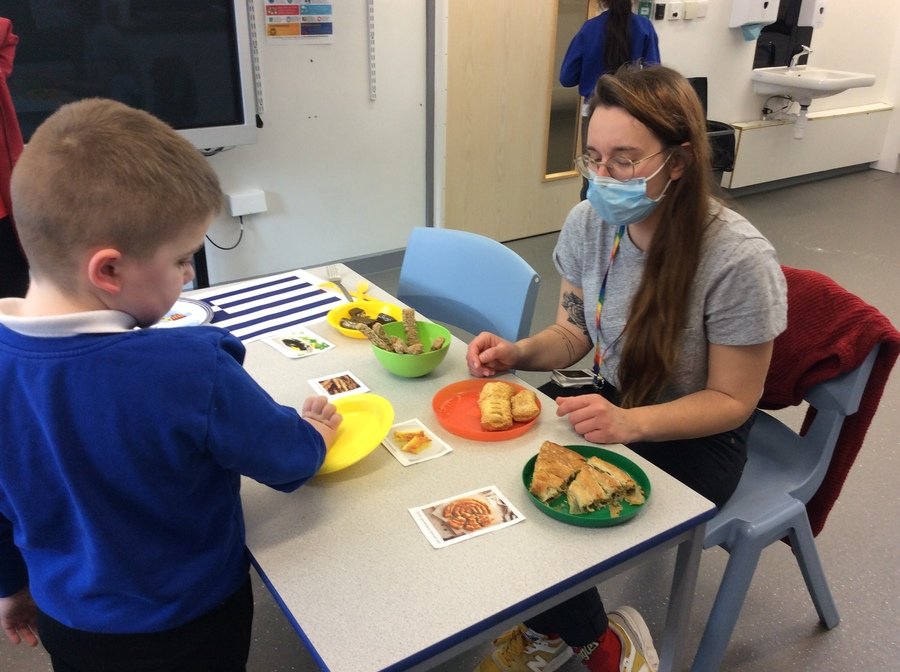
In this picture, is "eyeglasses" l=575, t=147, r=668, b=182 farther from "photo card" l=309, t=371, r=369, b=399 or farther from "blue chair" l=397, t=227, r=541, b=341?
"photo card" l=309, t=371, r=369, b=399

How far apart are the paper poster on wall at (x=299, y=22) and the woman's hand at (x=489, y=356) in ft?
7.56

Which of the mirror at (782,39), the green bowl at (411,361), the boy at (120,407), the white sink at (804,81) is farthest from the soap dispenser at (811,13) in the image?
the boy at (120,407)

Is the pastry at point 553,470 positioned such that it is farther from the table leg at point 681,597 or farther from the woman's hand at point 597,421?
the table leg at point 681,597

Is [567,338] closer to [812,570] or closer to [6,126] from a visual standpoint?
[812,570]

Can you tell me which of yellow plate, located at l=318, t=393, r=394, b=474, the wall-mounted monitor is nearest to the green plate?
yellow plate, located at l=318, t=393, r=394, b=474

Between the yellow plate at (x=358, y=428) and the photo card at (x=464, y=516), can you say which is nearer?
the photo card at (x=464, y=516)

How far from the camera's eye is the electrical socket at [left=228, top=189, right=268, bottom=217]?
3168 mm

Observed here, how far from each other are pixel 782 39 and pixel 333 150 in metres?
3.41

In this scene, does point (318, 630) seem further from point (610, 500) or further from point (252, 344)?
point (252, 344)

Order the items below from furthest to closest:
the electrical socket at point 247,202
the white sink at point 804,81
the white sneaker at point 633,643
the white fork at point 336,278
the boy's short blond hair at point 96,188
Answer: the white sink at point 804,81
the electrical socket at point 247,202
the white fork at point 336,278
the white sneaker at point 633,643
the boy's short blond hair at point 96,188

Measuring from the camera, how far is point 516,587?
0.83 m

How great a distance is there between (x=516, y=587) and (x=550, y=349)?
69 cm

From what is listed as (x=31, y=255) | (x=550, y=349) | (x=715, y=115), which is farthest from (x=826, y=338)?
(x=715, y=115)

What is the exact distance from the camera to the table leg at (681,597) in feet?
3.39
